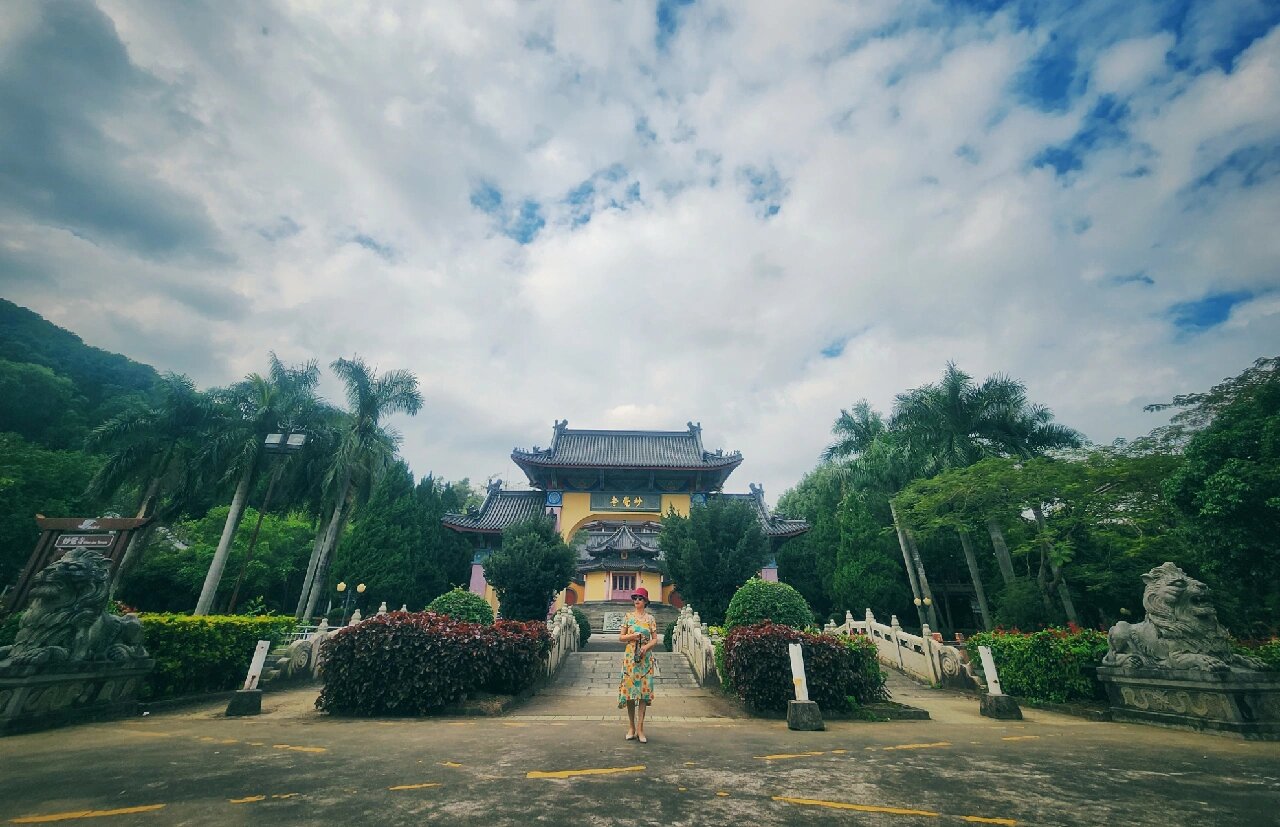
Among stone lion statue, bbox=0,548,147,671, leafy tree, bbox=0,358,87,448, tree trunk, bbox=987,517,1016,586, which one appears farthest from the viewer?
leafy tree, bbox=0,358,87,448

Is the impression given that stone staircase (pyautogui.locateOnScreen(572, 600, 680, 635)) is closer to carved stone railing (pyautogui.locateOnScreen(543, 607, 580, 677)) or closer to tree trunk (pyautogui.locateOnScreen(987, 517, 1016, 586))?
carved stone railing (pyautogui.locateOnScreen(543, 607, 580, 677))

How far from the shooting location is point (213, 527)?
2389 centimetres

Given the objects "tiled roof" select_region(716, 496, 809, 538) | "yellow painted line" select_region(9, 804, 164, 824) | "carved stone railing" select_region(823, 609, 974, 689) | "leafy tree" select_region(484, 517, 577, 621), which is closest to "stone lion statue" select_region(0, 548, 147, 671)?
"yellow painted line" select_region(9, 804, 164, 824)

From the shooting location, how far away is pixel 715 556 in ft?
54.7

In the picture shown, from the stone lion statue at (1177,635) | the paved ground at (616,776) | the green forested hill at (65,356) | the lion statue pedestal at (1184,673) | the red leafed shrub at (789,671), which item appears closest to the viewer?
the paved ground at (616,776)

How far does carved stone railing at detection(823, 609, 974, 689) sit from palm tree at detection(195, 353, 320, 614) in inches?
783

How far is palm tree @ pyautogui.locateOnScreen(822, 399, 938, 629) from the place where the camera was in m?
21.0

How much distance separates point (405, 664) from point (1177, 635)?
10932 mm

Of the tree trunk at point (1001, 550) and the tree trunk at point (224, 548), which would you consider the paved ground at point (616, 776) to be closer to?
the tree trunk at point (1001, 550)

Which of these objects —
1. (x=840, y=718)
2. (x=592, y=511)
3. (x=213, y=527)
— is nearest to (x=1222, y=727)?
(x=840, y=718)

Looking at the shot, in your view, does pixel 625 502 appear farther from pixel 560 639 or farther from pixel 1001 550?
pixel 1001 550

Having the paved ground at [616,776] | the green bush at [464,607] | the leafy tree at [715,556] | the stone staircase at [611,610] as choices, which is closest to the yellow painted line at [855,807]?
the paved ground at [616,776]

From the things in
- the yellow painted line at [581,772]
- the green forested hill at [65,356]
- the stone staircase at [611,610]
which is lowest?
the yellow painted line at [581,772]

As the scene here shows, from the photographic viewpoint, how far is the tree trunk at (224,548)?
16.2 m
